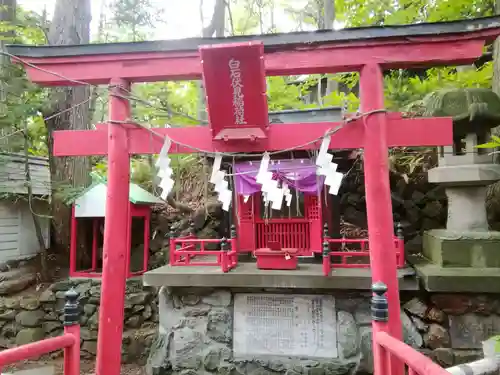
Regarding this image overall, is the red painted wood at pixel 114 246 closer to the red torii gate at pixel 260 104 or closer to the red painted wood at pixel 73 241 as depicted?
the red torii gate at pixel 260 104

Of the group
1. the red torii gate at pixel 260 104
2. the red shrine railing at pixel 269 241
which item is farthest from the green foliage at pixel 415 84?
the red torii gate at pixel 260 104

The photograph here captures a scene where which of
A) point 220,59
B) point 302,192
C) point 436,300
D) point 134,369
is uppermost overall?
point 220,59

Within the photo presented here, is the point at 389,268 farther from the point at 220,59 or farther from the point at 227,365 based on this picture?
the point at 227,365

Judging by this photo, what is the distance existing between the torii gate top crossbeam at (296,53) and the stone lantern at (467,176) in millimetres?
2587

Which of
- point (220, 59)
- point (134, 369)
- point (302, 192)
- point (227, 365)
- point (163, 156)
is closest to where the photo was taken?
point (220, 59)

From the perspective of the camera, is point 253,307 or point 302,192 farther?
point 302,192

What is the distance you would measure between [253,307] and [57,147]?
4.34 meters

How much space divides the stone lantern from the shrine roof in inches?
101

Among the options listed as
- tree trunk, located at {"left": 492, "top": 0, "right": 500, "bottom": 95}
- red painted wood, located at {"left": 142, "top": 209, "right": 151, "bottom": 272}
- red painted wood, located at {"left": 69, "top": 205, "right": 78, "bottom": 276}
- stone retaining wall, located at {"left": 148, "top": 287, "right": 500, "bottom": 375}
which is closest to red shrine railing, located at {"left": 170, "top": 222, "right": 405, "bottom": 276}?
stone retaining wall, located at {"left": 148, "top": 287, "right": 500, "bottom": 375}

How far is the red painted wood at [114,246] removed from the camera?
4305 millimetres

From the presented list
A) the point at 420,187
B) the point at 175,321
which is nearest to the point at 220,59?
the point at 175,321

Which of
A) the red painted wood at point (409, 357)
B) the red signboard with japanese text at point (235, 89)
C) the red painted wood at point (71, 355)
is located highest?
the red signboard with japanese text at point (235, 89)

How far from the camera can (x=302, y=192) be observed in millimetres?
8219

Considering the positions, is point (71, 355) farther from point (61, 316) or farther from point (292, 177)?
point (61, 316)
